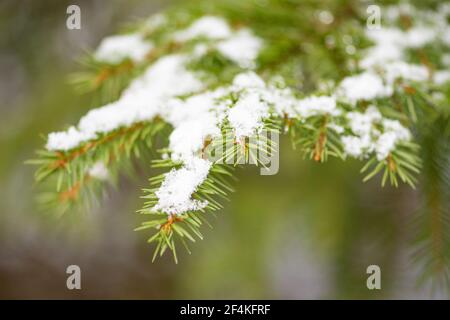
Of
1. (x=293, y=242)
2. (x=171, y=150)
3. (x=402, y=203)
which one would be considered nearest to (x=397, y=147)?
(x=171, y=150)

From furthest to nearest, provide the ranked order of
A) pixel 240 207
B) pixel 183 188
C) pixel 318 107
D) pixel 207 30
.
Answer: pixel 240 207 < pixel 207 30 < pixel 318 107 < pixel 183 188

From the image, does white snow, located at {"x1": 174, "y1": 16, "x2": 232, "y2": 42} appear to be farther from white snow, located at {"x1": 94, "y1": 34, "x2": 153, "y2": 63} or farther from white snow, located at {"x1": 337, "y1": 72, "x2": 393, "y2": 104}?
white snow, located at {"x1": 337, "y1": 72, "x2": 393, "y2": 104}

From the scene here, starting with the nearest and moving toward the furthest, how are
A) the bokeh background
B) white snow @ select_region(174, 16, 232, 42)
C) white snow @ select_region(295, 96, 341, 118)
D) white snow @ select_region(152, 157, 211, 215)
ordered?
white snow @ select_region(152, 157, 211, 215), white snow @ select_region(295, 96, 341, 118), white snow @ select_region(174, 16, 232, 42), the bokeh background

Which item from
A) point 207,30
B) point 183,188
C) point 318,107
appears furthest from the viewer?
point 207,30

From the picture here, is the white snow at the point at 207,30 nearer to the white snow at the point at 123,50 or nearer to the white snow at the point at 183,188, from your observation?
the white snow at the point at 123,50

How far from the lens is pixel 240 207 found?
191 cm

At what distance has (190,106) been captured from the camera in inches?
30.5

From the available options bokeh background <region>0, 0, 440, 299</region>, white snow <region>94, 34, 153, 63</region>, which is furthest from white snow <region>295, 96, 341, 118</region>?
bokeh background <region>0, 0, 440, 299</region>

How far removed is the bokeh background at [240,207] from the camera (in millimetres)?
1348

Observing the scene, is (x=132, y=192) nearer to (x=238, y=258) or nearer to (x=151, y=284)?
(x=238, y=258)

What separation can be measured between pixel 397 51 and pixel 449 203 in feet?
1.26

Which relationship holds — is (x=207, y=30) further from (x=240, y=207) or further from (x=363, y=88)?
(x=240, y=207)

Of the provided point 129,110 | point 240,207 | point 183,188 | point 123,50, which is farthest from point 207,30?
point 240,207

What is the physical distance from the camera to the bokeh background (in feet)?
4.42
